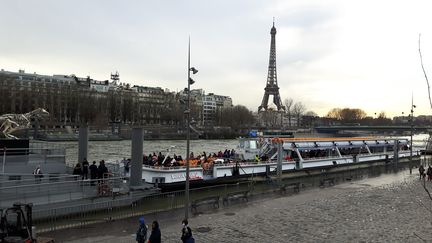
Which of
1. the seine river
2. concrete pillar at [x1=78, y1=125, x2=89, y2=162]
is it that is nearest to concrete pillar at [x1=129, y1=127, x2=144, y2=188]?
concrete pillar at [x1=78, y1=125, x2=89, y2=162]

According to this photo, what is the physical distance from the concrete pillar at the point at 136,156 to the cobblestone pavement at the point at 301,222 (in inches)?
123

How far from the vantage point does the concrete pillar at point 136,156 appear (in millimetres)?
18297

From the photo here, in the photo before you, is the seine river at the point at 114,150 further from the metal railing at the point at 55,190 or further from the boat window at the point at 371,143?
the boat window at the point at 371,143

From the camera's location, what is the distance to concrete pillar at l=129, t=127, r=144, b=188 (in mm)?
18297

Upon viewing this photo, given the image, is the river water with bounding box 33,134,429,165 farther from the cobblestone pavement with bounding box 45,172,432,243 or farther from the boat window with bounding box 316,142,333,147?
the cobblestone pavement with bounding box 45,172,432,243

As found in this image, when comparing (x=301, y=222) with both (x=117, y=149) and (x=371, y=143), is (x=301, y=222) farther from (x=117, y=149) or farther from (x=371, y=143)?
(x=117, y=149)

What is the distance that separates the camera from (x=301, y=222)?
15547mm

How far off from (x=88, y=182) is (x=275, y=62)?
147 m

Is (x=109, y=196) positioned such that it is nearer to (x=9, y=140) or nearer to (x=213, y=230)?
(x=213, y=230)

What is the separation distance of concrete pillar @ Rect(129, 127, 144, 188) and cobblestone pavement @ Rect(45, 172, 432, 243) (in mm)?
3116

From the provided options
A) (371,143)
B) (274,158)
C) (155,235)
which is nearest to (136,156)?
(155,235)

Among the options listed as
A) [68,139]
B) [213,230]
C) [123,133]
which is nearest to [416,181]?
[213,230]

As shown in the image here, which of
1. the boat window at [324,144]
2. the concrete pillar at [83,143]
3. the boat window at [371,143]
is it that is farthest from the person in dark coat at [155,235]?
the boat window at [371,143]

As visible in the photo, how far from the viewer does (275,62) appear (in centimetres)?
15950
